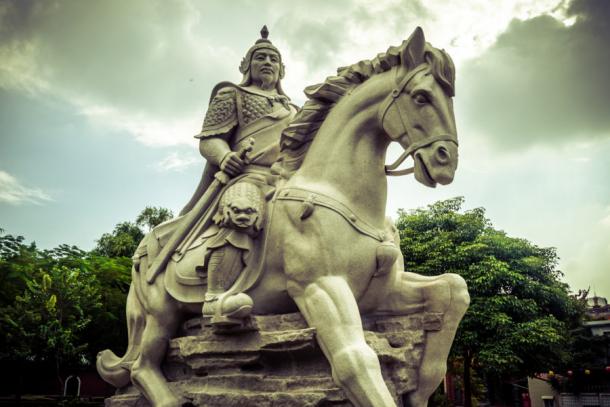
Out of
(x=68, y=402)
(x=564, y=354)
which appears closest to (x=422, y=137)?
(x=68, y=402)

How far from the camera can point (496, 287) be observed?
777 inches

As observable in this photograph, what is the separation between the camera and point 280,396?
358 cm

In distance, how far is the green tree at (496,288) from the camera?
18344 millimetres

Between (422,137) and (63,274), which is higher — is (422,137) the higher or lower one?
the lower one

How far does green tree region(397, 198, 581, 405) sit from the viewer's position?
18344 mm

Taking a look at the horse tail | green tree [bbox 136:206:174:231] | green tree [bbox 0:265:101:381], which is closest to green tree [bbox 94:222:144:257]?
green tree [bbox 136:206:174:231]

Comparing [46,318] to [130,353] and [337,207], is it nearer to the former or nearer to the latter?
[130,353]

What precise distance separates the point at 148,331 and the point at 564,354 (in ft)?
65.9

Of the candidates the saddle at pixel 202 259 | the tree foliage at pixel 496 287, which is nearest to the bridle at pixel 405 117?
the saddle at pixel 202 259

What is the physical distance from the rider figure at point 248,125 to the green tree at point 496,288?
51.4ft

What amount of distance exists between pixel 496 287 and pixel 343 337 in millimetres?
17844

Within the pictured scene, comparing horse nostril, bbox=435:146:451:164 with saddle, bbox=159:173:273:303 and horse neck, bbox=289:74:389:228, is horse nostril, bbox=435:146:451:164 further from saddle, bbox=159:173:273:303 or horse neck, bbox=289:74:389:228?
saddle, bbox=159:173:273:303

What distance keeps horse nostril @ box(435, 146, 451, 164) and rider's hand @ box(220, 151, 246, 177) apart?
68.9 inches

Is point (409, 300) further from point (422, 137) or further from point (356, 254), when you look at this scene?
point (422, 137)
